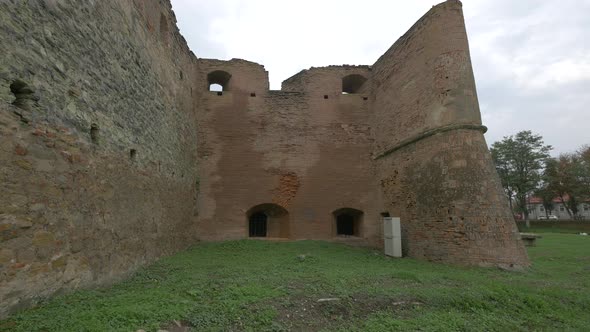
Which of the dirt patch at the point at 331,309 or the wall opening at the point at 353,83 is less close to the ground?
the wall opening at the point at 353,83

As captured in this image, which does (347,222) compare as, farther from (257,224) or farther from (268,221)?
(257,224)

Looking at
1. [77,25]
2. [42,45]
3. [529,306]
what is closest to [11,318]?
[42,45]

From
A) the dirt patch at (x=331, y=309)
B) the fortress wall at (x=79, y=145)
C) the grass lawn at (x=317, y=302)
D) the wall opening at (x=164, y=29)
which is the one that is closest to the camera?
the fortress wall at (x=79, y=145)

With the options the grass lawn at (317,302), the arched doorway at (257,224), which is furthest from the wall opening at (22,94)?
the arched doorway at (257,224)

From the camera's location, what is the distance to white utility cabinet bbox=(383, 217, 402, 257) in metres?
10.0

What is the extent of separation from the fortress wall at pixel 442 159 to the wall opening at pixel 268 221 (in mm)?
3790

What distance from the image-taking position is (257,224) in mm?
12797

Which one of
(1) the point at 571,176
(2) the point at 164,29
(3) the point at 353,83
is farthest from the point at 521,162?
(2) the point at 164,29

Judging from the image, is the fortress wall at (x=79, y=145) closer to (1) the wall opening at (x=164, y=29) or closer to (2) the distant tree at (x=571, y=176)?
(1) the wall opening at (x=164, y=29)

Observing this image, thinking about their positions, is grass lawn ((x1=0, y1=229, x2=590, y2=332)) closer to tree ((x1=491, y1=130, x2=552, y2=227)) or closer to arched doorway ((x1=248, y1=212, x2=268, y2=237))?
arched doorway ((x1=248, y1=212, x2=268, y2=237))

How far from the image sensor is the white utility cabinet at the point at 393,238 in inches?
394

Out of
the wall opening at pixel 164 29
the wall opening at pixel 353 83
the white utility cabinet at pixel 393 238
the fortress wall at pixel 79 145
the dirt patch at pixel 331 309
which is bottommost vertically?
the dirt patch at pixel 331 309

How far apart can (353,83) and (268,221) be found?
259 inches

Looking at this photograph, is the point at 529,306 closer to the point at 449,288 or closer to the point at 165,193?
the point at 449,288
